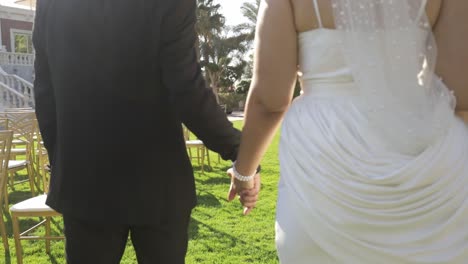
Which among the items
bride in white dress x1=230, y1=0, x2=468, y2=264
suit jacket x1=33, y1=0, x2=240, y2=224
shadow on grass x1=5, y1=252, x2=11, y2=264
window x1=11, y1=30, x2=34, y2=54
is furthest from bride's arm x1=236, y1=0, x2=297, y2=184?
window x1=11, y1=30, x2=34, y2=54

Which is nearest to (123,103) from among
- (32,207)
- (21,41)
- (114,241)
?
(114,241)

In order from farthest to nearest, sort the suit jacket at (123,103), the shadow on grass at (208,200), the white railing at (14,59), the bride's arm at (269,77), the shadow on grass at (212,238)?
the white railing at (14,59), the shadow on grass at (208,200), the shadow on grass at (212,238), the suit jacket at (123,103), the bride's arm at (269,77)

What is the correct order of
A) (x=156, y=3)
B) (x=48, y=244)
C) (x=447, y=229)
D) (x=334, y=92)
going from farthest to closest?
(x=48, y=244), (x=156, y=3), (x=334, y=92), (x=447, y=229)

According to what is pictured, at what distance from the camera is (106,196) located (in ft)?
5.82

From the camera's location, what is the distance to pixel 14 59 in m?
19.9

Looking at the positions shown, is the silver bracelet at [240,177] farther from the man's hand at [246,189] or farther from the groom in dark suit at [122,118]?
the groom in dark suit at [122,118]

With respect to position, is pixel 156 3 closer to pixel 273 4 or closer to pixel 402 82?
pixel 273 4

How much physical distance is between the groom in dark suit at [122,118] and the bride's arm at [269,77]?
29 centimetres

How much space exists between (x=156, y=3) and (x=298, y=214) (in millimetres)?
874

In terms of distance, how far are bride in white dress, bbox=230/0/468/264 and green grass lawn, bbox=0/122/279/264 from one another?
2651 millimetres

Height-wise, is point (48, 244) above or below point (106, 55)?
below

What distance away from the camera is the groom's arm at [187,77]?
172 centimetres

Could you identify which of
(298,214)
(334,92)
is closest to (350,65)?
(334,92)

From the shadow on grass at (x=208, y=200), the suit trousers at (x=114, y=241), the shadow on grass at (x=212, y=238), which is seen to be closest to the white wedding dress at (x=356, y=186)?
the suit trousers at (x=114, y=241)
